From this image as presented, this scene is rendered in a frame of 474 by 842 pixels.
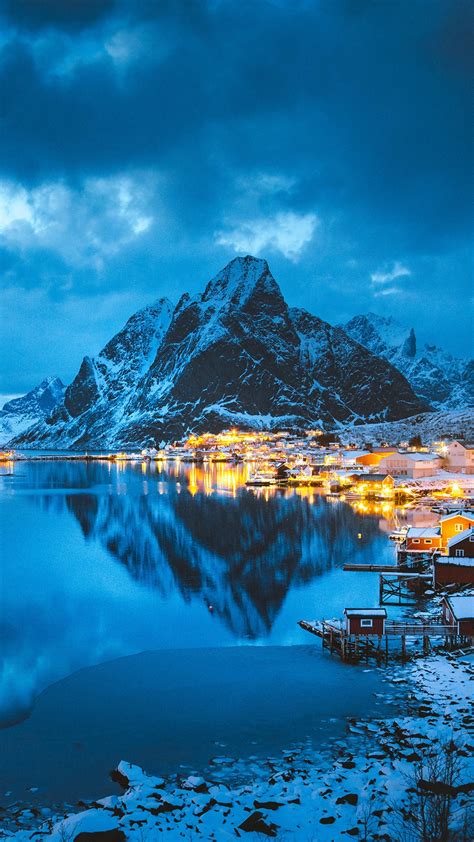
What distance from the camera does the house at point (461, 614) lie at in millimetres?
20953

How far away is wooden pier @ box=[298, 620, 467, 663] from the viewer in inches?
814

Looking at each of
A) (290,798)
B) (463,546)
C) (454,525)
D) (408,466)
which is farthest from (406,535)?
(408,466)

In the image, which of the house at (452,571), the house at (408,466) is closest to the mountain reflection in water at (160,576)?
the house at (452,571)

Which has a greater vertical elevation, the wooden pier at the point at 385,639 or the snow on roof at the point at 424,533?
the snow on roof at the point at 424,533

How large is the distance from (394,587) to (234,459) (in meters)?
142

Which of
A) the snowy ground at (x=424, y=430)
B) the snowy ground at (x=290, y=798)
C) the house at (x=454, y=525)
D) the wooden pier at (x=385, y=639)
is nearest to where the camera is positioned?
the snowy ground at (x=290, y=798)

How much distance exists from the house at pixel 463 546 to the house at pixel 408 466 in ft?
186

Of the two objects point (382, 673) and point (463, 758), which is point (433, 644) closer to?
point (382, 673)

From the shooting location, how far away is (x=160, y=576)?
111ft

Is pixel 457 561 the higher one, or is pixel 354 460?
pixel 354 460

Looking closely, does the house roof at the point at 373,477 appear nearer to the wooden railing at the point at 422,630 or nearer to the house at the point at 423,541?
the house at the point at 423,541

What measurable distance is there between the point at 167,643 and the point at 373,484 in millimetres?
59929

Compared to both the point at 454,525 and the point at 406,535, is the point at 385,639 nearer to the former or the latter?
the point at 454,525

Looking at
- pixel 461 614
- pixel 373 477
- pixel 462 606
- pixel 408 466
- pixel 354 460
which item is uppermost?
pixel 354 460
